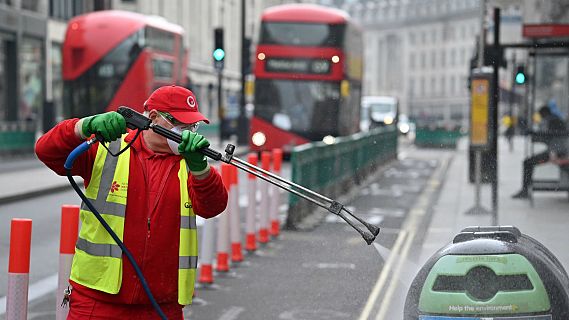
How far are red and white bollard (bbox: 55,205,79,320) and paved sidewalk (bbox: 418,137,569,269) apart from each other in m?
2.59

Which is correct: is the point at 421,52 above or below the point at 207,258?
above

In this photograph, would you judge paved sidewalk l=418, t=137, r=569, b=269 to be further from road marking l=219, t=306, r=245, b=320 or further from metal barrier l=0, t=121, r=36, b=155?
metal barrier l=0, t=121, r=36, b=155

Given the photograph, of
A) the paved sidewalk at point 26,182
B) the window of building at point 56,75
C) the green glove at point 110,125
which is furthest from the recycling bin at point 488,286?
the window of building at point 56,75

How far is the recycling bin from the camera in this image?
4191 millimetres

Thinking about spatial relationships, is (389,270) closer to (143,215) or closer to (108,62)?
(143,215)

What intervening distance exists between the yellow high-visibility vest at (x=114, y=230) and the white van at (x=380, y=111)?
4878 centimetres

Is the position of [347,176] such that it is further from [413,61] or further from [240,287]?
[413,61]

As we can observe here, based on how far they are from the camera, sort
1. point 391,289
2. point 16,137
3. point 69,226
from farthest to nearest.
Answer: point 16,137, point 391,289, point 69,226

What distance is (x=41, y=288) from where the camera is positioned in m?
9.66

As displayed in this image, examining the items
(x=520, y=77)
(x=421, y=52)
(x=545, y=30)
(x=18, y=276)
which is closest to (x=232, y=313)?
(x=18, y=276)

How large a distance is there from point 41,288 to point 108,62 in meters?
18.4

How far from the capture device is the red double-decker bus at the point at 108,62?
27297mm

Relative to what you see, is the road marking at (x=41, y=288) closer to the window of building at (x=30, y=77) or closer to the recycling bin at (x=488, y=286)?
the recycling bin at (x=488, y=286)

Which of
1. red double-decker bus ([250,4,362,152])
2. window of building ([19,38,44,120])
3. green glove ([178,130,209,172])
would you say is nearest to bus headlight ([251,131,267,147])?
red double-decker bus ([250,4,362,152])
